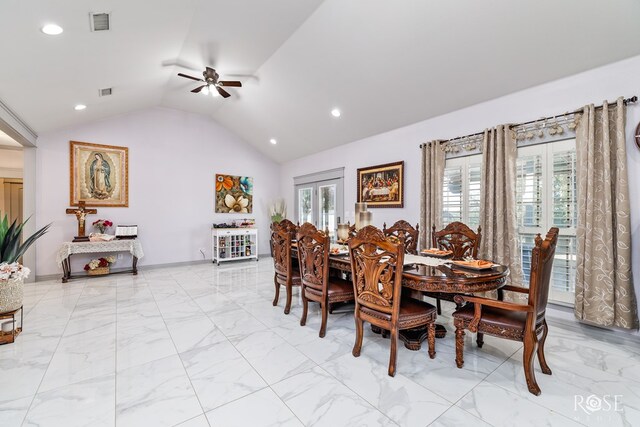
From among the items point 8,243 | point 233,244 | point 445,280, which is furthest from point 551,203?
point 233,244

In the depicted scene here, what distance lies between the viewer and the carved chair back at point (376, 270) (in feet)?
6.90

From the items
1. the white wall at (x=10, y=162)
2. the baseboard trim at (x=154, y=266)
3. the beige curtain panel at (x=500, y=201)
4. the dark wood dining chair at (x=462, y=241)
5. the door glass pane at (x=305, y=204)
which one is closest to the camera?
the dark wood dining chair at (x=462, y=241)

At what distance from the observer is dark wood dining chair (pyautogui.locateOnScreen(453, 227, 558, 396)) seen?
188 cm

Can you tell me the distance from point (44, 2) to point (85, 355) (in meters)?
2.87

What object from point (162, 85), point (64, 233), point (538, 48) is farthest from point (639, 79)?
point (64, 233)

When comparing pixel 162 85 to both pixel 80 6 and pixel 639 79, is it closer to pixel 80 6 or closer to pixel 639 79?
pixel 80 6

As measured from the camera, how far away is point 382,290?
7.27 ft

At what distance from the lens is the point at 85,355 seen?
2.43m

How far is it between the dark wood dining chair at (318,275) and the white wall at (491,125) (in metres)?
2.30

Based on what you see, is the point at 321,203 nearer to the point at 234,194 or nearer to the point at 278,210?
the point at 278,210

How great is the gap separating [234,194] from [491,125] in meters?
5.75

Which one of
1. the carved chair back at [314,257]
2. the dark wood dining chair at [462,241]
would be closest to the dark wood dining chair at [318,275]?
the carved chair back at [314,257]

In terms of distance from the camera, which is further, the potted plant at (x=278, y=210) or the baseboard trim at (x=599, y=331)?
the potted plant at (x=278, y=210)

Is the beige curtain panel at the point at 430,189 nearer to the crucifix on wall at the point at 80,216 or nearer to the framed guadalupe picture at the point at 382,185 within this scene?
the framed guadalupe picture at the point at 382,185
